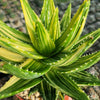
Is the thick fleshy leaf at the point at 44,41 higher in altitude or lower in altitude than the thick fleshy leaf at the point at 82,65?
higher

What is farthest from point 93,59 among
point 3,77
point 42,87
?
point 3,77

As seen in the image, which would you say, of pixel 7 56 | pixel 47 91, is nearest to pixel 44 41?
pixel 7 56

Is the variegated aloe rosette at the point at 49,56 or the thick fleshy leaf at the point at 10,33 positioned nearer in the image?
the variegated aloe rosette at the point at 49,56

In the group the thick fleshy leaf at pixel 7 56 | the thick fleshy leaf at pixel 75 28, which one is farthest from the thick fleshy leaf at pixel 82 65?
the thick fleshy leaf at pixel 7 56

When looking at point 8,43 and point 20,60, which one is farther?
point 20,60

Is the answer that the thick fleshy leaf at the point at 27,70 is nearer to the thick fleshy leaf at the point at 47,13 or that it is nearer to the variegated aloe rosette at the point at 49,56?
the variegated aloe rosette at the point at 49,56

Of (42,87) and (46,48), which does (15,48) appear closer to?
(46,48)

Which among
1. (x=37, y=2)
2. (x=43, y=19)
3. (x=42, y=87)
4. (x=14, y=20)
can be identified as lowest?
(x=42, y=87)
